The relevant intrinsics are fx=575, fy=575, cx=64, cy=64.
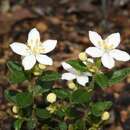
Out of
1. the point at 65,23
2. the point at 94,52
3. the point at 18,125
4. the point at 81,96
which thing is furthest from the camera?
the point at 65,23

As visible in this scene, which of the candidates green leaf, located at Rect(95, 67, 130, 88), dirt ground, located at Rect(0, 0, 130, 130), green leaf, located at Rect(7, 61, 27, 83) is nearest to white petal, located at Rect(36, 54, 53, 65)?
green leaf, located at Rect(7, 61, 27, 83)

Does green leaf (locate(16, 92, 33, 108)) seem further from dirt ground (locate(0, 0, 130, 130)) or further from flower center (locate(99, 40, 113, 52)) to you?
dirt ground (locate(0, 0, 130, 130))

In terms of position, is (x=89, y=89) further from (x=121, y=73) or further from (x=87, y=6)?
(x=87, y=6)

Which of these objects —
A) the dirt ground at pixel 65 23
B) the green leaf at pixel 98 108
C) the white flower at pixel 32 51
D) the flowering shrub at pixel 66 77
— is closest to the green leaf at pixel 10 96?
the flowering shrub at pixel 66 77

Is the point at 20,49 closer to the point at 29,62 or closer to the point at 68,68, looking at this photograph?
the point at 29,62

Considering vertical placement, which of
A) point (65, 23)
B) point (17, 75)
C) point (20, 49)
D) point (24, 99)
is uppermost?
point (65, 23)

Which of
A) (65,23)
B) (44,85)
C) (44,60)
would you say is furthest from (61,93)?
(65,23)
